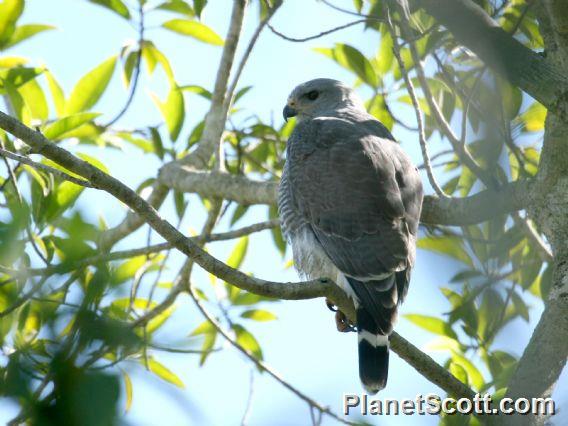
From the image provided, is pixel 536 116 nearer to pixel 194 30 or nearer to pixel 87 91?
pixel 194 30

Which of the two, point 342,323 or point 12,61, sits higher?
point 12,61

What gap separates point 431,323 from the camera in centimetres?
450

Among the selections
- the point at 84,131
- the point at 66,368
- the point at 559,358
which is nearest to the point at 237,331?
the point at 84,131

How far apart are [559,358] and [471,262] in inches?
58.6

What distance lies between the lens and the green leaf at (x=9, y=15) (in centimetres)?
447

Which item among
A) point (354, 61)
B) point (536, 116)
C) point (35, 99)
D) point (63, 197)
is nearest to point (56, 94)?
point (35, 99)

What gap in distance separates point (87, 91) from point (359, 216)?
1.95m

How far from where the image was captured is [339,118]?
4879 mm

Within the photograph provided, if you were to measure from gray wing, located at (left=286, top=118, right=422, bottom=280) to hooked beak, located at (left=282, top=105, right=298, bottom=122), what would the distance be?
1.13m

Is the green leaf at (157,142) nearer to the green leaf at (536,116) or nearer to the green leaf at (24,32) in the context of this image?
the green leaf at (24,32)

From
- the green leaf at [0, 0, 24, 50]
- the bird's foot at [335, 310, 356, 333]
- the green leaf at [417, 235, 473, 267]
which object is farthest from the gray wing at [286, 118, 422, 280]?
the green leaf at [417, 235, 473, 267]

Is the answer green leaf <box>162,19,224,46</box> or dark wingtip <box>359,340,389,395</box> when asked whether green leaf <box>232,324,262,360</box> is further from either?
green leaf <box>162,19,224,46</box>

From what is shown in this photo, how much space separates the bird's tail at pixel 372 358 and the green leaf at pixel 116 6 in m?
2.65

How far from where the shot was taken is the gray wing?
12.3 feet
